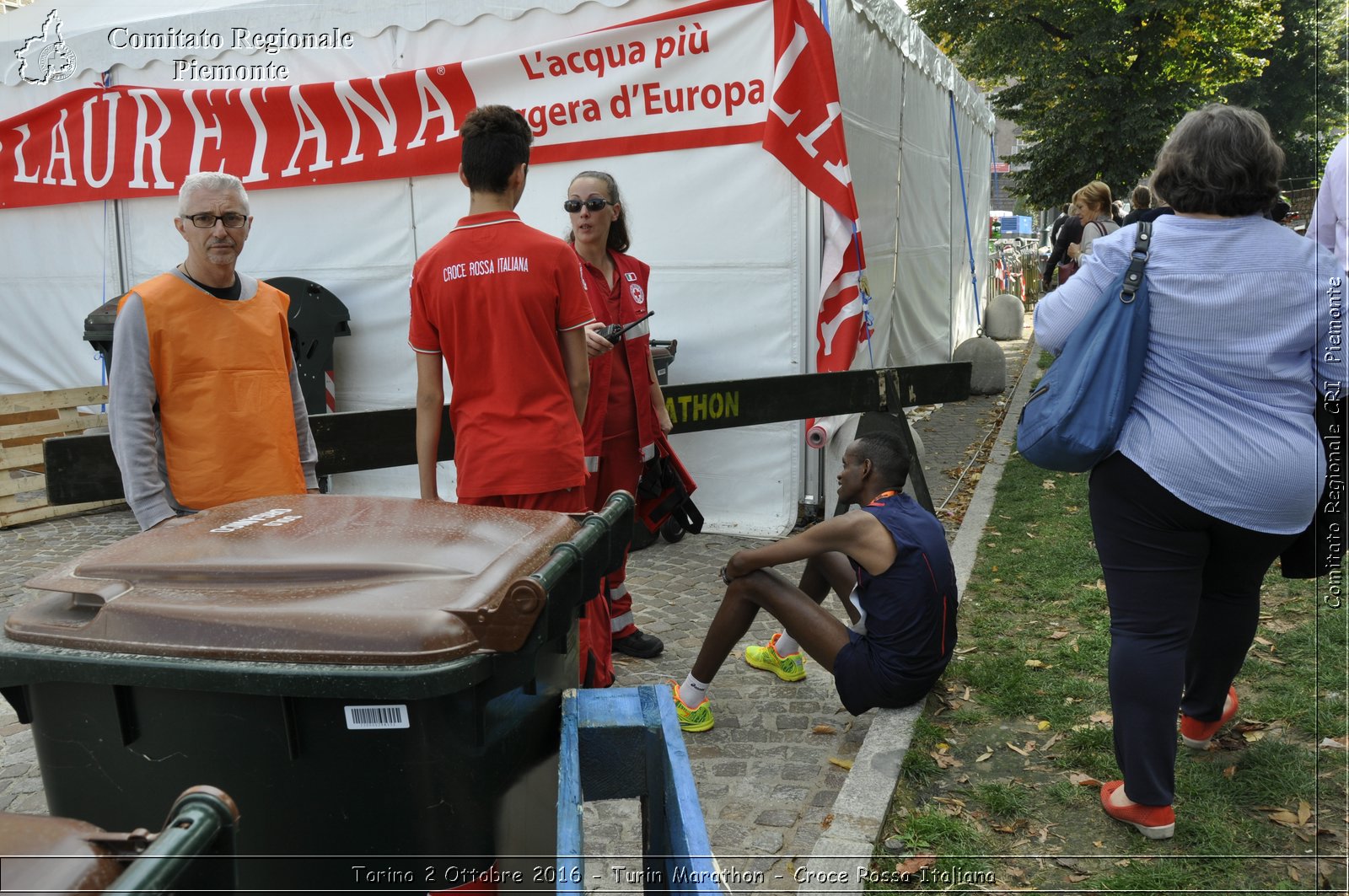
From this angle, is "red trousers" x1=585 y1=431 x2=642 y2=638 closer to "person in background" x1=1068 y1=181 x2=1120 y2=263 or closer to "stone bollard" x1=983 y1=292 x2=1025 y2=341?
"person in background" x1=1068 y1=181 x2=1120 y2=263

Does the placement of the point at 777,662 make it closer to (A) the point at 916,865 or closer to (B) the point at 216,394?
(A) the point at 916,865

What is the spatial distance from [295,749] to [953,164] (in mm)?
12062

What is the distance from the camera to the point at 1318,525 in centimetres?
299

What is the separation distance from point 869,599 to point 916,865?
3.01ft

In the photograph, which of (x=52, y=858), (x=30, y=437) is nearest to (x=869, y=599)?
(x=52, y=858)

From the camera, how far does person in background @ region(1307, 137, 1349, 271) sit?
3398mm

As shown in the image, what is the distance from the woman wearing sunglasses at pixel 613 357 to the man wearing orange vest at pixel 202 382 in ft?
4.38

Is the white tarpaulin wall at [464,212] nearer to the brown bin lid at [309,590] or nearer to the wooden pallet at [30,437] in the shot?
the wooden pallet at [30,437]

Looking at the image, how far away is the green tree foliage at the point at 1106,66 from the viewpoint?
20.6 metres

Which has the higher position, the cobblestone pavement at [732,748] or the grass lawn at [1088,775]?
the grass lawn at [1088,775]

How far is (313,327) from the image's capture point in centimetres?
721

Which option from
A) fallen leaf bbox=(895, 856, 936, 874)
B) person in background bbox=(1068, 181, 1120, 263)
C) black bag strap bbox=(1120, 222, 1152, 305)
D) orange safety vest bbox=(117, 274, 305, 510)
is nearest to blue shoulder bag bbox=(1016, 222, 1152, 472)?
black bag strap bbox=(1120, 222, 1152, 305)

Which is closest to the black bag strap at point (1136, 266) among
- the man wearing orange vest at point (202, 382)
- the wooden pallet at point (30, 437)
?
the man wearing orange vest at point (202, 382)

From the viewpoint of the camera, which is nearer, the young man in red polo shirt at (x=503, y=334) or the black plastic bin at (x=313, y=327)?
the young man in red polo shirt at (x=503, y=334)
